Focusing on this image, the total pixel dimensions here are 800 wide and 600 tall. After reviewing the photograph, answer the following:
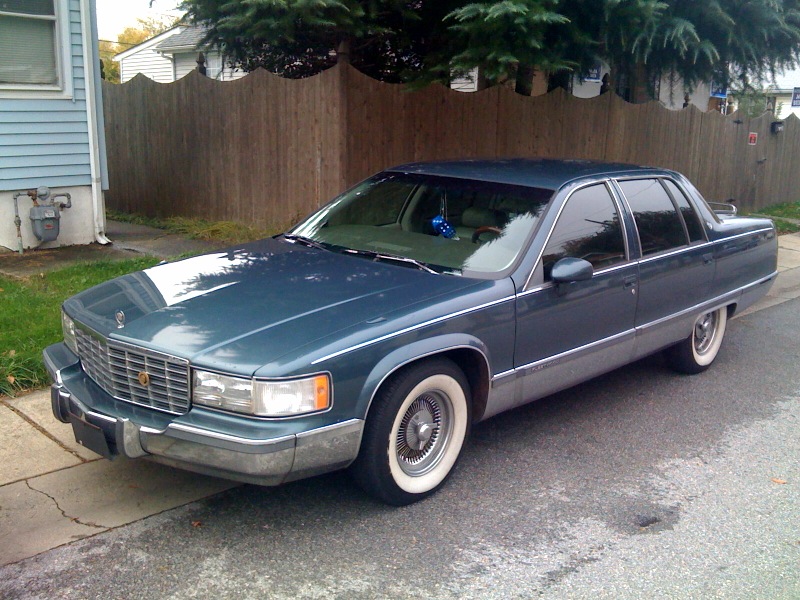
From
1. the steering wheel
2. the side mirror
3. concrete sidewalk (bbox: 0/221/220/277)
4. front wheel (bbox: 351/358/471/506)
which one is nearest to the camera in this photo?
front wheel (bbox: 351/358/471/506)

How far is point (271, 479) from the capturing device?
3686 mm

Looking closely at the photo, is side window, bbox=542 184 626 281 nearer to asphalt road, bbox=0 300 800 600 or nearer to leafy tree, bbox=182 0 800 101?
asphalt road, bbox=0 300 800 600

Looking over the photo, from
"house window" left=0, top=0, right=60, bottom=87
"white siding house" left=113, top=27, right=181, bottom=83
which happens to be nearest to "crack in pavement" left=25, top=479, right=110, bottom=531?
"house window" left=0, top=0, right=60, bottom=87

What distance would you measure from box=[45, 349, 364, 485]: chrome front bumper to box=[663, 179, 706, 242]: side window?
3.34 m

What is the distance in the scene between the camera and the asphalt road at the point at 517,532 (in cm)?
361

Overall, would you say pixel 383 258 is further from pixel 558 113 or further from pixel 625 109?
pixel 625 109

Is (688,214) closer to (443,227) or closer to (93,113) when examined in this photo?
(443,227)

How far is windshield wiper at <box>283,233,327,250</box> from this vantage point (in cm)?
537

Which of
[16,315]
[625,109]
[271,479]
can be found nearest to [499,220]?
[271,479]

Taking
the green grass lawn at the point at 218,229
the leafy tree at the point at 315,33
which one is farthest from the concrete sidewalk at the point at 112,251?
the leafy tree at the point at 315,33

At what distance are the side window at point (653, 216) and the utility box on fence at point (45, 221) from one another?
6.50 m

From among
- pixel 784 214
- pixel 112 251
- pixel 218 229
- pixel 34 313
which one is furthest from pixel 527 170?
pixel 784 214

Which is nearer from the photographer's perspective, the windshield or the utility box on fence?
the windshield

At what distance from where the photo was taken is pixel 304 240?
5516mm
